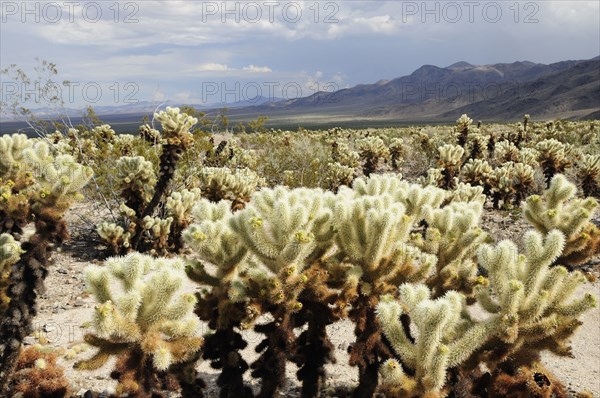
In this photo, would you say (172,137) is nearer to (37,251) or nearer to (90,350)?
(90,350)

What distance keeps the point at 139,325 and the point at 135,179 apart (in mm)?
5696

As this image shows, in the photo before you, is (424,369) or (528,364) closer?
(424,369)

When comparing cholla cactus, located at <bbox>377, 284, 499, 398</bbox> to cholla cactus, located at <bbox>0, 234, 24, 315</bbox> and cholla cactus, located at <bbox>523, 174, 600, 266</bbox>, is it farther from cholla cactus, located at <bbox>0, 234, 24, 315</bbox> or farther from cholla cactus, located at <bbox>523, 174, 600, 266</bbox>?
cholla cactus, located at <bbox>0, 234, 24, 315</bbox>

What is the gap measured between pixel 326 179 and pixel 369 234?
33.7 feet

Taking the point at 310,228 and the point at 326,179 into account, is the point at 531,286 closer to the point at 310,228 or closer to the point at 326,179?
the point at 310,228

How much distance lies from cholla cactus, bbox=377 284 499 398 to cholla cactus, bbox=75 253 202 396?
1.30 meters

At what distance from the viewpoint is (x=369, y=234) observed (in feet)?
10.9

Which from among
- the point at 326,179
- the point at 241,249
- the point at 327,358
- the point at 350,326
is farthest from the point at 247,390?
the point at 326,179

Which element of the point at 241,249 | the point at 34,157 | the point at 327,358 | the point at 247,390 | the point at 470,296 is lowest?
the point at 247,390

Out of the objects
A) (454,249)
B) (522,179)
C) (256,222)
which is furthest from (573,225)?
(522,179)

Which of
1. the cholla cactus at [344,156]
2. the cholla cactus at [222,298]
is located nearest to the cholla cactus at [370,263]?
the cholla cactus at [222,298]

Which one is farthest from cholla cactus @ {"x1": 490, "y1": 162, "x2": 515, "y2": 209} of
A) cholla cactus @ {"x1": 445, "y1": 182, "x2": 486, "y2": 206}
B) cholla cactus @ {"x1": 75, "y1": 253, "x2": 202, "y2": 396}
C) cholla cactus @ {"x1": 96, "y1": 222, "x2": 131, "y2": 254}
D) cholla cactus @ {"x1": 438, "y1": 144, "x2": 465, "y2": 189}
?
cholla cactus @ {"x1": 75, "y1": 253, "x2": 202, "y2": 396}

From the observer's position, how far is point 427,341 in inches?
113

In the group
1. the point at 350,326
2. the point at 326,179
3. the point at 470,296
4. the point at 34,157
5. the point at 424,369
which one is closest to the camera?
the point at 424,369
